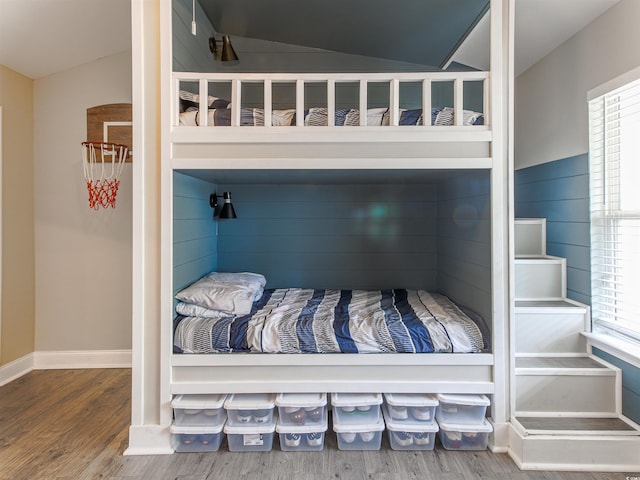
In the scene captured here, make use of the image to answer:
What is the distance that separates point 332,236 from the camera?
344 cm

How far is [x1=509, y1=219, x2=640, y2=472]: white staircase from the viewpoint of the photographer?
198 centimetres

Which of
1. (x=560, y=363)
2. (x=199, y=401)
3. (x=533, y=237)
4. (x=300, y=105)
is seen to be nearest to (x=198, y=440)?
(x=199, y=401)

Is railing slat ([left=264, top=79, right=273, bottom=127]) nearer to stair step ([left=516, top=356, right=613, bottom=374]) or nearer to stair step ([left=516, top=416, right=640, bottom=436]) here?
stair step ([left=516, top=356, right=613, bottom=374])

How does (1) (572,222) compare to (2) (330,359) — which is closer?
(2) (330,359)

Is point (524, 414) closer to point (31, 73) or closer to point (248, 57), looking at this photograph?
point (248, 57)

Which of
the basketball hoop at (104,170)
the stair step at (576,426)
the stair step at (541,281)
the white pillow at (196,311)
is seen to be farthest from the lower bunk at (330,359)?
the basketball hoop at (104,170)

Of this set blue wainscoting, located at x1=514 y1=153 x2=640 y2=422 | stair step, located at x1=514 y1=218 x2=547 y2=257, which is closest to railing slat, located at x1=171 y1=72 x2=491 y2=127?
blue wainscoting, located at x1=514 y1=153 x2=640 y2=422

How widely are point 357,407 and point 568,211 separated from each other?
2.10 m

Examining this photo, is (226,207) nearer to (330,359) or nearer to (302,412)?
(330,359)

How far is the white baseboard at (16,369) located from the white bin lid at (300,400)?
8.27ft

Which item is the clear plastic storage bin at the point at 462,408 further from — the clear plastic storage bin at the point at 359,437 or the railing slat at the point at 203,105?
the railing slat at the point at 203,105

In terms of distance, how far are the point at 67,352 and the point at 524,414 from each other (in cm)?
372

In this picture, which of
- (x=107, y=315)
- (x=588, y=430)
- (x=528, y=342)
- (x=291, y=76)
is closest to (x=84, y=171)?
(x=107, y=315)

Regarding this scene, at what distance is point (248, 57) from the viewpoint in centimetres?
361
